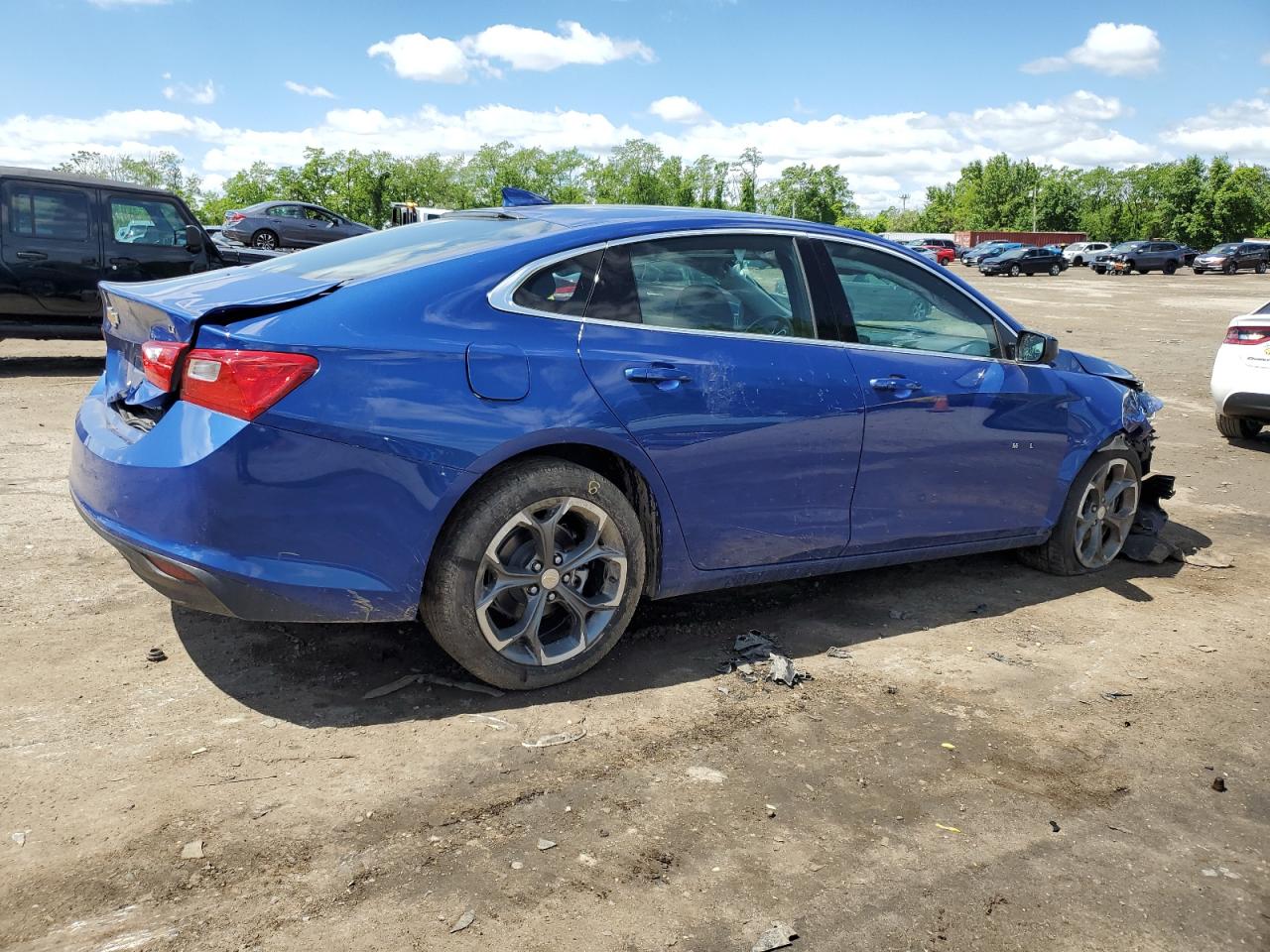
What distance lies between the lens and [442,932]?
94.9 inches

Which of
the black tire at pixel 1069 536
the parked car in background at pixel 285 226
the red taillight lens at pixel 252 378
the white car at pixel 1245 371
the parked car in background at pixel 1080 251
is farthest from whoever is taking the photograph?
the parked car in background at pixel 1080 251

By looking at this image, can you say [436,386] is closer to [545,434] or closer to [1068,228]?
[545,434]

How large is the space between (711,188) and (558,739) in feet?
374

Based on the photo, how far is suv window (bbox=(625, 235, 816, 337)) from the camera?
3.84 metres

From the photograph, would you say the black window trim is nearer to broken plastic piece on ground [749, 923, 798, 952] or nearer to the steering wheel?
the steering wheel

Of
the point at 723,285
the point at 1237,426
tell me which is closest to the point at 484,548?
the point at 723,285

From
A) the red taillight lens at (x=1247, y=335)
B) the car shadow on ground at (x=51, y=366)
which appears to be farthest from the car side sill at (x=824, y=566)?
the car shadow on ground at (x=51, y=366)

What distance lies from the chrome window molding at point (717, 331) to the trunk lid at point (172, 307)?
0.57 metres

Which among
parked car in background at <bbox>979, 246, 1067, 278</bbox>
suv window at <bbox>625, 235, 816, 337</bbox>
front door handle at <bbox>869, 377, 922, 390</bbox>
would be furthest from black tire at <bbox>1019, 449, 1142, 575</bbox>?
parked car in background at <bbox>979, 246, 1067, 278</bbox>

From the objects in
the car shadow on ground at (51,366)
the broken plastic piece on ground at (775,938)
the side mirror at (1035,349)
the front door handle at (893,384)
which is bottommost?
the broken plastic piece on ground at (775,938)

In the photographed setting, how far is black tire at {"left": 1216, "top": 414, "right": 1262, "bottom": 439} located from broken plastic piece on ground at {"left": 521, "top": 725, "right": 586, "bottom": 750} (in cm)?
813

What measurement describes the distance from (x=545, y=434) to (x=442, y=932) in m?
1.57

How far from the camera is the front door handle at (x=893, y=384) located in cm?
423

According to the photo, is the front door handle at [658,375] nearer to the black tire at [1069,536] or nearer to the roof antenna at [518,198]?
the roof antenna at [518,198]
